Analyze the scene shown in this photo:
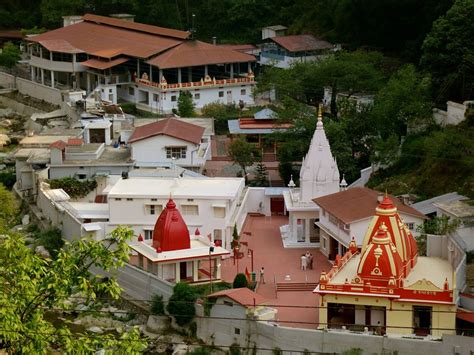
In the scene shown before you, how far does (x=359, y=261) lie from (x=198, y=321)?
4.11 metres

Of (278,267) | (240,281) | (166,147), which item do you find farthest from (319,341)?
(166,147)

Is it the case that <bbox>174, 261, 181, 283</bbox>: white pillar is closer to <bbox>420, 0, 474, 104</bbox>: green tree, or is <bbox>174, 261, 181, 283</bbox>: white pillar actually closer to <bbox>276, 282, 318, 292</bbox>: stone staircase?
<bbox>276, 282, 318, 292</bbox>: stone staircase

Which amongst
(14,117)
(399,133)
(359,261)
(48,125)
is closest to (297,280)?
(359,261)

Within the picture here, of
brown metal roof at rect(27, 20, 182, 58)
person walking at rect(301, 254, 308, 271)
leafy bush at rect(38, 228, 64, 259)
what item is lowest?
leafy bush at rect(38, 228, 64, 259)

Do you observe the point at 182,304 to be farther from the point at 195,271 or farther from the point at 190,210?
the point at 190,210

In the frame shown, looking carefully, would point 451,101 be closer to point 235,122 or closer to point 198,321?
point 235,122

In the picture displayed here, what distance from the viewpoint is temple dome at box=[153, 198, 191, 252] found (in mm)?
32875

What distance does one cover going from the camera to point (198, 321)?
30.6 meters

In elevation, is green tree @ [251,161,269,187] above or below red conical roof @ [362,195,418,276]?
below

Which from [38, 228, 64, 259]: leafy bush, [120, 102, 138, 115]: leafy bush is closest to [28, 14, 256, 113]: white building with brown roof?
[120, 102, 138, 115]: leafy bush

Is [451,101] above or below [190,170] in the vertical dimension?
above

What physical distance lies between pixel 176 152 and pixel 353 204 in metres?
10.4

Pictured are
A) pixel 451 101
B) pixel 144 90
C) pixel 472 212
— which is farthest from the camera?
pixel 144 90

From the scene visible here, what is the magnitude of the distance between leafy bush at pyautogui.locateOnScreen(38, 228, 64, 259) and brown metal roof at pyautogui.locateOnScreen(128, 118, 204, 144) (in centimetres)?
601
